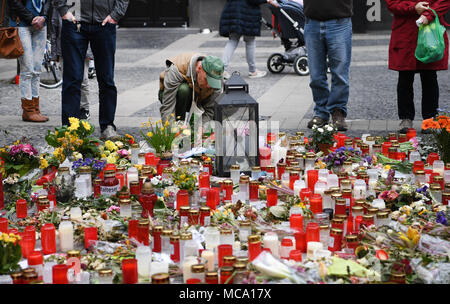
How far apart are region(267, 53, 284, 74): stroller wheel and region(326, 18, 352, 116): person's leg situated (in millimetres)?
3811

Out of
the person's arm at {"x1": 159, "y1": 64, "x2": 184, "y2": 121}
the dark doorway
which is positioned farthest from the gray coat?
the dark doorway

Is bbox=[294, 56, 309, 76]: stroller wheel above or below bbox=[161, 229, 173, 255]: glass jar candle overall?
above

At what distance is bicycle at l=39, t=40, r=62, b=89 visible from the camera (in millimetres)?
10695

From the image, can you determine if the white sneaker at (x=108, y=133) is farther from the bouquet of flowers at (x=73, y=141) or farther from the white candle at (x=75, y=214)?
the white candle at (x=75, y=214)

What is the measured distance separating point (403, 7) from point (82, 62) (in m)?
3.00

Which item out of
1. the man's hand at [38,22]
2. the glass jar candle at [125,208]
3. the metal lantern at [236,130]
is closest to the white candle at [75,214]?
the glass jar candle at [125,208]

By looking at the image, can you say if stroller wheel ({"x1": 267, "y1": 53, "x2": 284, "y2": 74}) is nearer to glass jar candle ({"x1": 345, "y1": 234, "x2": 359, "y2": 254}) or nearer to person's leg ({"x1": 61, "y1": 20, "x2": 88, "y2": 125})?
person's leg ({"x1": 61, "y1": 20, "x2": 88, "y2": 125})

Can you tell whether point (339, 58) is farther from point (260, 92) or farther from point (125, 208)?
point (125, 208)

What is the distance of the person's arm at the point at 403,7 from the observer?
710 centimetres

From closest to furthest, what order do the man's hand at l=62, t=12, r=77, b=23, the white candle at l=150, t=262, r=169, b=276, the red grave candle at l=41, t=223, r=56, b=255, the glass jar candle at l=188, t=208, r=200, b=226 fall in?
the white candle at l=150, t=262, r=169, b=276
the red grave candle at l=41, t=223, r=56, b=255
the glass jar candle at l=188, t=208, r=200, b=226
the man's hand at l=62, t=12, r=77, b=23

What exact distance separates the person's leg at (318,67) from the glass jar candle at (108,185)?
293cm

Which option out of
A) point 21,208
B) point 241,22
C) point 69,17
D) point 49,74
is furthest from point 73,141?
point 49,74

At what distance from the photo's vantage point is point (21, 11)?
314 inches
